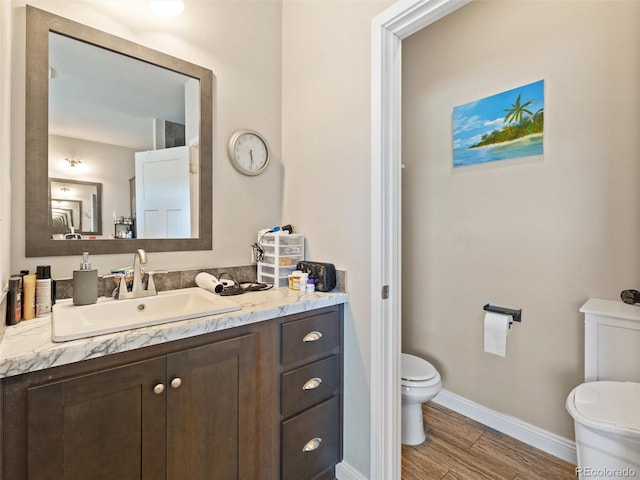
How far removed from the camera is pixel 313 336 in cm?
139

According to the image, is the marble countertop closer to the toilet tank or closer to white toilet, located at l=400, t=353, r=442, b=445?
white toilet, located at l=400, t=353, r=442, b=445

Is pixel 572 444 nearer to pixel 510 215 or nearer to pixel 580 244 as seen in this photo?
pixel 580 244

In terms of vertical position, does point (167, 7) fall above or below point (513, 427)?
above

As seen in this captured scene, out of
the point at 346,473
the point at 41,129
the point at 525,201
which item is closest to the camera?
the point at 41,129

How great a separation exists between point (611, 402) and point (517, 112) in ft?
4.96

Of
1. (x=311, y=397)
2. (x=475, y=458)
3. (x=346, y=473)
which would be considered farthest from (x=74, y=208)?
(x=475, y=458)

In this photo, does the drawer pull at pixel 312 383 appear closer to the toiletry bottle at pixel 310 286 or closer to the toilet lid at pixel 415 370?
the toiletry bottle at pixel 310 286

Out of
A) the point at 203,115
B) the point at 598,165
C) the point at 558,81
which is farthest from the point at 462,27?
the point at 203,115

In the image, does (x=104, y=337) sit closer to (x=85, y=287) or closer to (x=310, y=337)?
(x=85, y=287)

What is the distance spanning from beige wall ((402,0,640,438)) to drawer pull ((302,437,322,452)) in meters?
1.18

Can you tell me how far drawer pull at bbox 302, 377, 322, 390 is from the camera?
4.48 feet

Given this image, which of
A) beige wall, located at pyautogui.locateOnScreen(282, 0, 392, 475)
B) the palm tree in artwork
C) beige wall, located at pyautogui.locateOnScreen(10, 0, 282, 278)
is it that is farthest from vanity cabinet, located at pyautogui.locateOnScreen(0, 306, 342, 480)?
the palm tree in artwork

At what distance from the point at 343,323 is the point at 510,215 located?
122cm

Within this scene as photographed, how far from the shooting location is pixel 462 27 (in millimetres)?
2066
